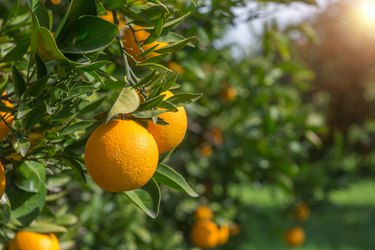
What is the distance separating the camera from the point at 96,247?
1.95 metres

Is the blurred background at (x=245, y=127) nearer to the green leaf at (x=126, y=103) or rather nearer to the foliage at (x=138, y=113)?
the foliage at (x=138, y=113)

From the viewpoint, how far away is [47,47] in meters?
0.78

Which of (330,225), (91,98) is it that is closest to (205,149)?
(91,98)

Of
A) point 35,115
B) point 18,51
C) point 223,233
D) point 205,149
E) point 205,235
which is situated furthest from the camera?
point 205,149

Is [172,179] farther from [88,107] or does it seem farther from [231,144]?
[231,144]

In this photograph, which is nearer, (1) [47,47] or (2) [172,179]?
(1) [47,47]

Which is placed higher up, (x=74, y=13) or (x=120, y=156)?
(x=74, y=13)

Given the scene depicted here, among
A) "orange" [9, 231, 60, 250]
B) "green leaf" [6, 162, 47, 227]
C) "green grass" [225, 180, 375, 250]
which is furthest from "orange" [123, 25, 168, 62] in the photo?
"green grass" [225, 180, 375, 250]

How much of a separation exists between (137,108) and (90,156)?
0.26 feet

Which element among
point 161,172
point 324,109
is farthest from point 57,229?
point 324,109

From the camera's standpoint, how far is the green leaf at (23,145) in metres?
0.81

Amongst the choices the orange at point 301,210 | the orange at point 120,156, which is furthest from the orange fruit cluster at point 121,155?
the orange at point 301,210

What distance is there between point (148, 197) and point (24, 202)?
0.76 feet

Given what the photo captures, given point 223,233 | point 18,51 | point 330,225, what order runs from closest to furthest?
1. point 18,51
2. point 223,233
3. point 330,225
